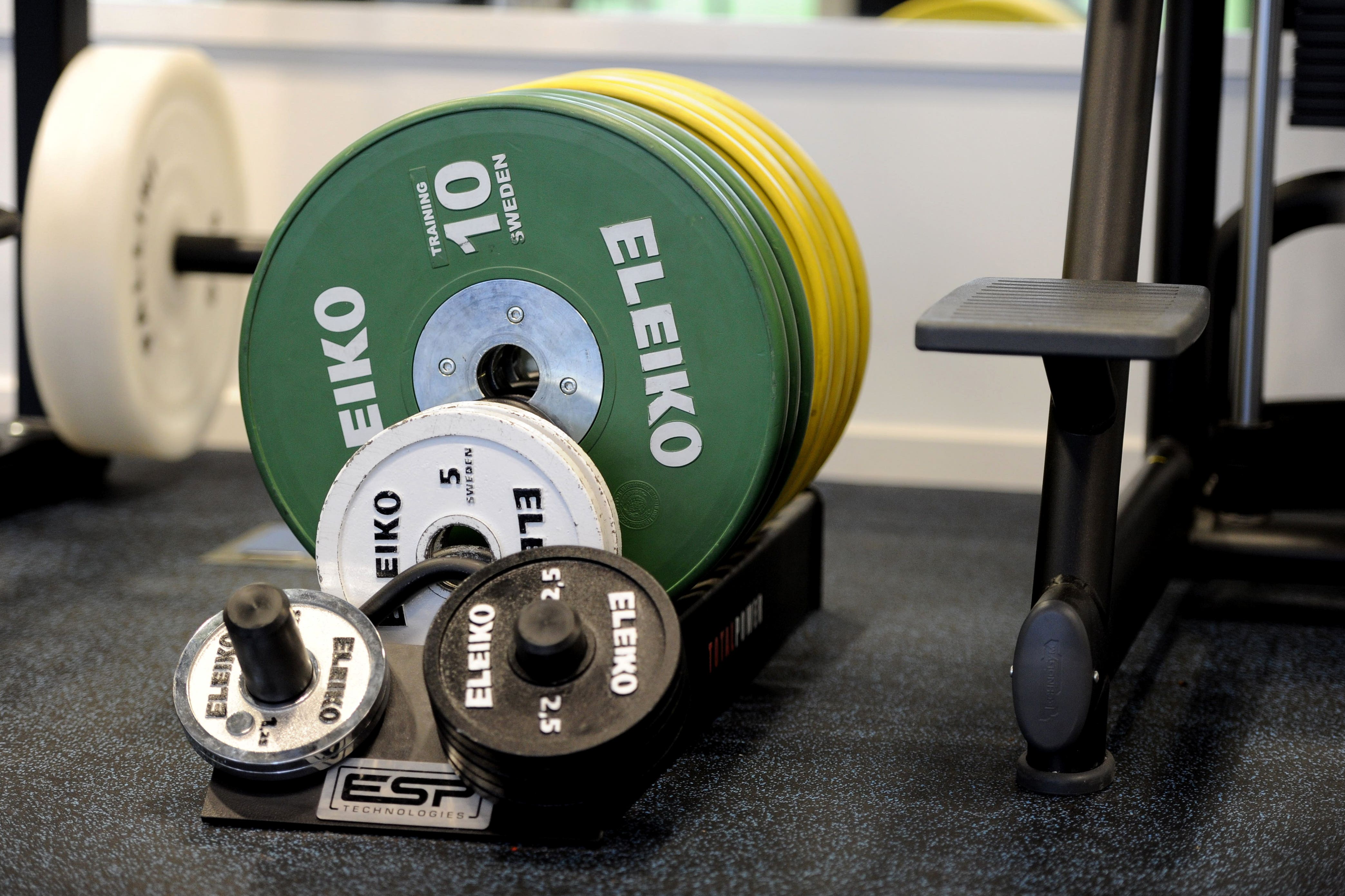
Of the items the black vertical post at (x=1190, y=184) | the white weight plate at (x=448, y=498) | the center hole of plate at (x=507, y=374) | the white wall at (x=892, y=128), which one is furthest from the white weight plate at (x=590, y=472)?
the white wall at (x=892, y=128)

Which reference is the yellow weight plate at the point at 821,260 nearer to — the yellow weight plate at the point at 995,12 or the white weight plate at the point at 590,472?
the white weight plate at the point at 590,472

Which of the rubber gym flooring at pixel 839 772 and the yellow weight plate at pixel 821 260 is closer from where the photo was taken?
the rubber gym flooring at pixel 839 772

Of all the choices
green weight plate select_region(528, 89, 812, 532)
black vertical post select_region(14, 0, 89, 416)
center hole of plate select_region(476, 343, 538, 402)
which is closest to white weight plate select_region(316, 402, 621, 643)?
center hole of plate select_region(476, 343, 538, 402)

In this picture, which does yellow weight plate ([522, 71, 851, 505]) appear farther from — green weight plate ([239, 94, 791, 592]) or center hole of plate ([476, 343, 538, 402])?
center hole of plate ([476, 343, 538, 402])

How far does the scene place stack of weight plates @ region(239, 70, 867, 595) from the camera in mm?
1304

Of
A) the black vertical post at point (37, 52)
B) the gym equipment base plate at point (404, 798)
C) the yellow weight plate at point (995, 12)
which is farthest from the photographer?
the yellow weight plate at point (995, 12)

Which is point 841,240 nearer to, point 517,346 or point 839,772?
point 517,346

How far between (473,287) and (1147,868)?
85 centimetres

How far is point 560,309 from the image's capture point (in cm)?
134

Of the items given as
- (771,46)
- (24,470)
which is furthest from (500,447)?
(771,46)

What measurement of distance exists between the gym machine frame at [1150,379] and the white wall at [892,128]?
681mm

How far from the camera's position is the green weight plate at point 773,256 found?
1346 millimetres

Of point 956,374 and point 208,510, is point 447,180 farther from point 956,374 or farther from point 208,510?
point 956,374

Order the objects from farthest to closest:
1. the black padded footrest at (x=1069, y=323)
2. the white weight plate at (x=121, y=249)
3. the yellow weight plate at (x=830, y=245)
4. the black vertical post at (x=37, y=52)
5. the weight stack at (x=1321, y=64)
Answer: the black vertical post at (x=37, y=52)
the white weight plate at (x=121, y=249)
the weight stack at (x=1321, y=64)
the yellow weight plate at (x=830, y=245)
the black padded footrest at (x=1069, y=323)
